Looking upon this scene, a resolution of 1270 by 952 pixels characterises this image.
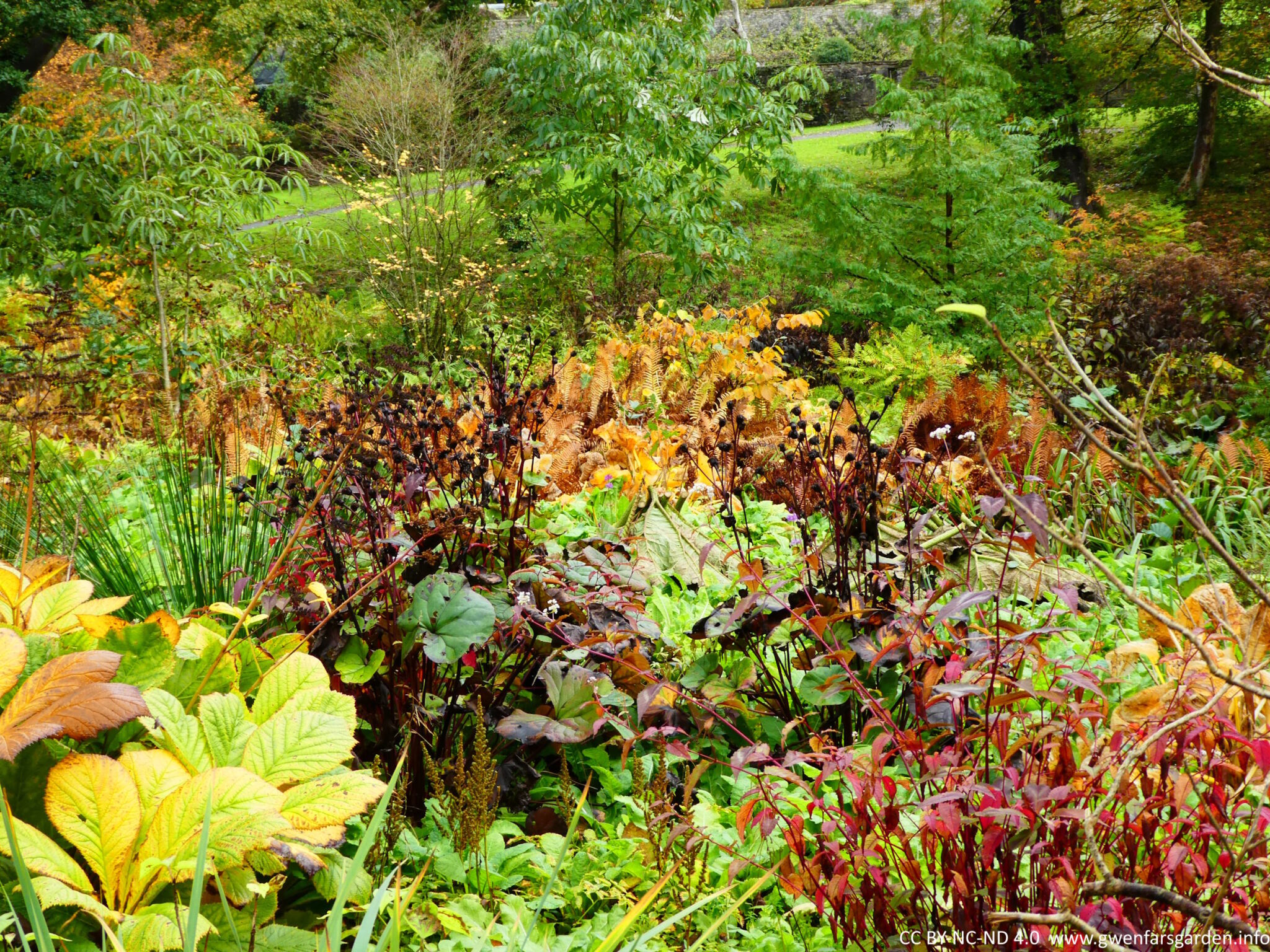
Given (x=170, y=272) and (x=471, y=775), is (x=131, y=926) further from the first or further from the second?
(x=170, y=272)

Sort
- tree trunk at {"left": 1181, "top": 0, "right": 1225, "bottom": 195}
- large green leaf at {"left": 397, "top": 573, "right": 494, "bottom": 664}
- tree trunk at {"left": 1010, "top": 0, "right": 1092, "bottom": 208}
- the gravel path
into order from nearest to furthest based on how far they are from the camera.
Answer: large green leaf at {"left": 397, "top": 573, "right": 494, "bottom": 664}
tree trunk at {"left": 1010, "top": 0, "right": 1092, "bottom": 208}
tree trunk at {"left": 1181, "top": 0, "right": 1225, "bottom": 195}
the gravel path

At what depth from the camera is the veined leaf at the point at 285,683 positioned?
57.4 inches

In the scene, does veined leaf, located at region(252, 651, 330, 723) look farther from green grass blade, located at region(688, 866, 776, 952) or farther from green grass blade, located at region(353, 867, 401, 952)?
green grass blade, located at region(688, 866, 776, 952)

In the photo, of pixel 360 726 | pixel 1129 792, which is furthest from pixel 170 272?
pixel 1129 792

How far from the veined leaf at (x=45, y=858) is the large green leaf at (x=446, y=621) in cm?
64

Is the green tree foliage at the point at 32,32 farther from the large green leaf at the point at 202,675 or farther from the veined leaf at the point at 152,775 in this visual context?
the veined leaf at the point at 152,775

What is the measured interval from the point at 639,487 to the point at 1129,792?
215 centimetres

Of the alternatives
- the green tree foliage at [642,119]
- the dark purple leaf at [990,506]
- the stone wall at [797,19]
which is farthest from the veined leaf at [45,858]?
the stone wall at [797,19]

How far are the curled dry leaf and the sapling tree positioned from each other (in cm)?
419

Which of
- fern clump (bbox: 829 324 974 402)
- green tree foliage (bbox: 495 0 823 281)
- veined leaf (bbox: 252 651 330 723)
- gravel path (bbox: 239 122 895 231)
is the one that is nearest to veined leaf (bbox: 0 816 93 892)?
veined leaf (bbox: 252 651 330 723)

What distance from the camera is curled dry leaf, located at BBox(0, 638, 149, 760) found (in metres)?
1.15

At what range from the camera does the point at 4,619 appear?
1442 mm

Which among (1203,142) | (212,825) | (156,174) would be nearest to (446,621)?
(212,825)

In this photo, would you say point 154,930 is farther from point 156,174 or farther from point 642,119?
point 642,119
